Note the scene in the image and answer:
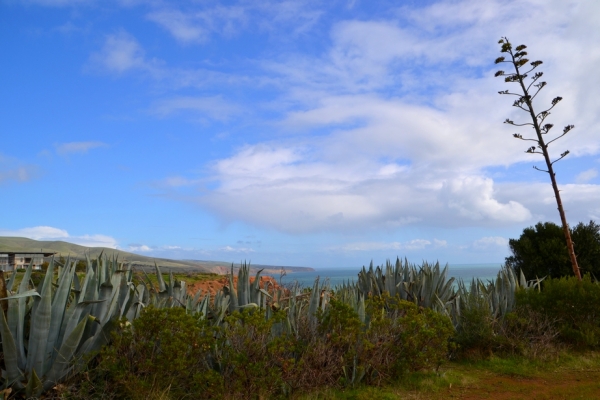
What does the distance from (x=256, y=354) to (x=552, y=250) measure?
13776 millimetres

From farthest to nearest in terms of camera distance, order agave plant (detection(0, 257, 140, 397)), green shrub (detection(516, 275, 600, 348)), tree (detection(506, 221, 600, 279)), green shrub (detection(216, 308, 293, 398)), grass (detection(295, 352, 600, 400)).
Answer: tree (detection(506, 221, 600, 279))
green shrub (detection(516, 275, 600, 348))
grass (detection(295, 352, 600, 400))
green shrub (detection(216, 308, 293, 398))
agave plant (detection(0, 257, 140, 397))

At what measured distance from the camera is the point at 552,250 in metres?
15.8

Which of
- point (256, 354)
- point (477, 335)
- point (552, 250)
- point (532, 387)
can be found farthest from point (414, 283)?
point (552, 250)

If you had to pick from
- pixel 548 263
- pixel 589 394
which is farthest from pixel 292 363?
pixel 548 263

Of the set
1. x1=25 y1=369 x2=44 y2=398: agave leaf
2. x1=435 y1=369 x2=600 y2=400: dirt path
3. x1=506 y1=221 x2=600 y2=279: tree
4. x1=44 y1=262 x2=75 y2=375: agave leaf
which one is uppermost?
x1=506 y1=221 x2=600 y2=279: tree

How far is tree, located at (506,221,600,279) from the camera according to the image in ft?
51.5

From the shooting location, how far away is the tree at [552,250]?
15.7 meters

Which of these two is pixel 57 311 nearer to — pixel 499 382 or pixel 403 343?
pixel 403 343

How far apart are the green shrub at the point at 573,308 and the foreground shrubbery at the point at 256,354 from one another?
10.8 ft

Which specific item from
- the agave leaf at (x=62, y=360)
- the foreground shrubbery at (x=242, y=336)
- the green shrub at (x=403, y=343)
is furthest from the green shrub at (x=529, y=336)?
the agave leaf at (x=62, y=360)

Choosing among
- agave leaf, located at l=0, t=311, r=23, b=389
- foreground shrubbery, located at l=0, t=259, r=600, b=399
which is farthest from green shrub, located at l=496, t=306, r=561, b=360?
agave leaf, located at l=0, t=311, r=23, b=389

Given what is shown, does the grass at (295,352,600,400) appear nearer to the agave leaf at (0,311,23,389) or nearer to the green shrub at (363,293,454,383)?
the green shrub at (363,293,454,383)

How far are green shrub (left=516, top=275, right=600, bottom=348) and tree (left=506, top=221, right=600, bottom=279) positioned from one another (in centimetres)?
715

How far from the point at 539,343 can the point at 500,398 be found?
2.53 metres
